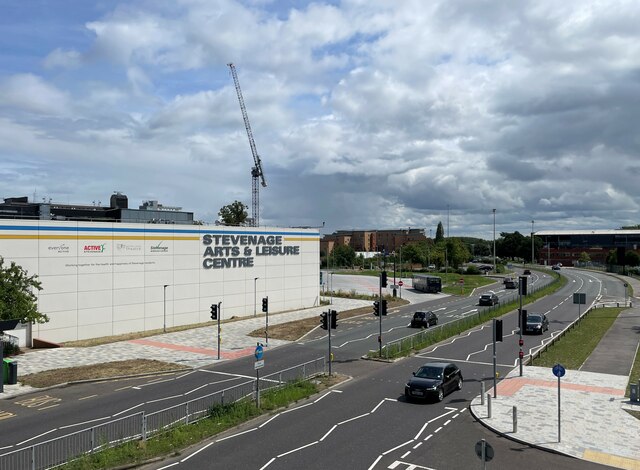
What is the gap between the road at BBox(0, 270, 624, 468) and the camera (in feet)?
53.9

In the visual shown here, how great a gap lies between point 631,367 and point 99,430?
27621 mm

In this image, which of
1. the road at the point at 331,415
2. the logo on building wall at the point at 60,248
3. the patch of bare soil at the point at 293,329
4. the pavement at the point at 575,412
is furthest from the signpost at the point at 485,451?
the logo on building wall at the point at 60,248

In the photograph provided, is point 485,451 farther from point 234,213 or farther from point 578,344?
point 234,213

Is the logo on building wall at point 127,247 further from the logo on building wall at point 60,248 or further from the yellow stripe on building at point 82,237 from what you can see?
the logo on building wall at point 60,248

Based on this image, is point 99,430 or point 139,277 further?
point 139,277

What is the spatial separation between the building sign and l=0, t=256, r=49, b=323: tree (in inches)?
740

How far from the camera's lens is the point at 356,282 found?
333 ft

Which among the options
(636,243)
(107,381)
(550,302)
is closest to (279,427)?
(107,381)

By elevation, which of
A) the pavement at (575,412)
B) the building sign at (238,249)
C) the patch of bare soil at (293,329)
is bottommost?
the patch of bare soil at (293,329)

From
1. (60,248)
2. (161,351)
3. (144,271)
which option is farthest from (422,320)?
(60,248)

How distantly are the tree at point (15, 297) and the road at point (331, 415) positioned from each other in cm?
914

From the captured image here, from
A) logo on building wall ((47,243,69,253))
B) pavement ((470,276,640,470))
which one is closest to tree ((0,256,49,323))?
logo on building wall ((47,243,69,253))

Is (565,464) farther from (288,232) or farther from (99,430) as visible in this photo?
(288,232)

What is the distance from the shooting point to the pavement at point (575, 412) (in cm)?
1719
